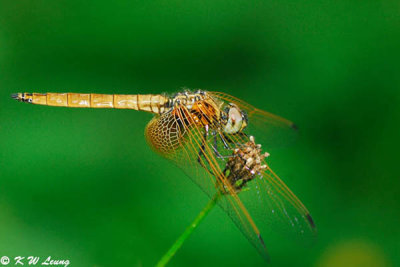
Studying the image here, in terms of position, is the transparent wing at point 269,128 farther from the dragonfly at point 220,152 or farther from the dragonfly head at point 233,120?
the dragonfly head at point 233,120

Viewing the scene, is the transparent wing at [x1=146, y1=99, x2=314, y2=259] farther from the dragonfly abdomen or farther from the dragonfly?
the dragonfly abdomen

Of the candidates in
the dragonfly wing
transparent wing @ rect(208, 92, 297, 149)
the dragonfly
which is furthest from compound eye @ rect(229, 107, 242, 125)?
transparent wing @ rect(208, 92, 297, 149)

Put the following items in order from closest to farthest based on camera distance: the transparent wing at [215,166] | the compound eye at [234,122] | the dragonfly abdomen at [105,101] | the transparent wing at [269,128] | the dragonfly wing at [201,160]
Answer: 1. the dragonfly wing at [201,160]
2. the transparent wing at [215,166]
3. the compound eye at [234,122]
4. the dragonfly abdomen at [105,101]
5. the transparent wing at [269,128]

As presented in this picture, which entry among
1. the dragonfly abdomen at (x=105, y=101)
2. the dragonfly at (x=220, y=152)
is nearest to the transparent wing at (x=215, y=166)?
the dragonfly at (x=220, y=152)

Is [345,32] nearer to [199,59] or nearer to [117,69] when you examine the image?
[199,59]

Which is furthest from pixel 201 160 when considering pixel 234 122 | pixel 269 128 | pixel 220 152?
pixel 269 128

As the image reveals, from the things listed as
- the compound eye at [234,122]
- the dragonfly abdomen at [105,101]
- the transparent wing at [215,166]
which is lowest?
the transparent wing at [215,166]

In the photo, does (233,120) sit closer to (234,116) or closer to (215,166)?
(234,116)

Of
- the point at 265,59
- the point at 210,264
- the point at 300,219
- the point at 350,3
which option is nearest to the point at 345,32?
the point at 350,3
